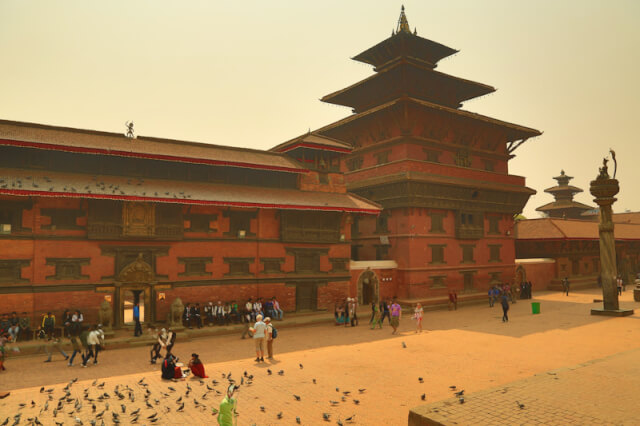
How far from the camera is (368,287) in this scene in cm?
3003

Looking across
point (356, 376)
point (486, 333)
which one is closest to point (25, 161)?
point (356, 376)

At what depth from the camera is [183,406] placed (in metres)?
10.7

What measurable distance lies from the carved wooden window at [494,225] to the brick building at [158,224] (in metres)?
13.2

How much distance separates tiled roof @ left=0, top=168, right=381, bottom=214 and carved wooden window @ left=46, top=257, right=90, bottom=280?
10.5ft

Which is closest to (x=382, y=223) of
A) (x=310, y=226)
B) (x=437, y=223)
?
(x=437, y=223)

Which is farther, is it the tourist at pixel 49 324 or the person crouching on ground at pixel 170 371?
the tourist at pixel 49 324

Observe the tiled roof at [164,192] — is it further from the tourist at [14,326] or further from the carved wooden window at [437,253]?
the carved wooden window at [437,253]

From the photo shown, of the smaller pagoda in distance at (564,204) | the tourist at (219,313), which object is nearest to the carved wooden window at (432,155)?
the tourist at (219,313)

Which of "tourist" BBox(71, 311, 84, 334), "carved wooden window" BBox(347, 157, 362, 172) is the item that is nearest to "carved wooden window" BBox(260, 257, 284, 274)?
"tourist" BBox(71, 311, 84, 334)

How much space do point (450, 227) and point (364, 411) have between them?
78.6 ft

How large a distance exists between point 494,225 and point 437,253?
7.44 m

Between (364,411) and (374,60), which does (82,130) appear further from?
(374,60)

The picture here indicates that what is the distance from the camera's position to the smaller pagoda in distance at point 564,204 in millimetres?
64875

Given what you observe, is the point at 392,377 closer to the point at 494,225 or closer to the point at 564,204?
the point at 494,225
